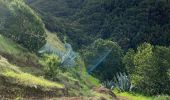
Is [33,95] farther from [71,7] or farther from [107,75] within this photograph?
[71,7]

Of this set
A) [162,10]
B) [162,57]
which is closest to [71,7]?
[162,10]

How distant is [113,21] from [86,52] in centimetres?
3496

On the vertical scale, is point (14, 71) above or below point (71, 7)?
above

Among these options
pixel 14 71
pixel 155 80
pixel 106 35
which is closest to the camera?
pixel 14 71

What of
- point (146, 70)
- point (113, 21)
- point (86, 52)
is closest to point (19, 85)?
point (146, 70)

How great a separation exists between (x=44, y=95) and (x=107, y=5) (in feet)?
305

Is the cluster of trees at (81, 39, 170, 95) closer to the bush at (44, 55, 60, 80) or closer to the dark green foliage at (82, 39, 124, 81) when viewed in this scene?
the dark green foliage at (82, 39, 124, 81)

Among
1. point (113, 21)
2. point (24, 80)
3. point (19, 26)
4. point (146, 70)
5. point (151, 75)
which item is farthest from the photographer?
point (113, 21)

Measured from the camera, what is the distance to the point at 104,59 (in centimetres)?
7706

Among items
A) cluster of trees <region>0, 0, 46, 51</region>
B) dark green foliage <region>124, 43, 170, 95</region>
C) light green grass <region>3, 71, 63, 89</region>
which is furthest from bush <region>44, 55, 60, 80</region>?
dark green foliage <region>124, 43, 170, 95</region>

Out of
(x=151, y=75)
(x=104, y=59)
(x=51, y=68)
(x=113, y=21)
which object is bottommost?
(x=104, y=59)

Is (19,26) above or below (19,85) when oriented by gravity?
above

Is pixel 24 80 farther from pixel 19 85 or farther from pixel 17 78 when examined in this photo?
pixel 19 85

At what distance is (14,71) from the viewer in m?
29.0
